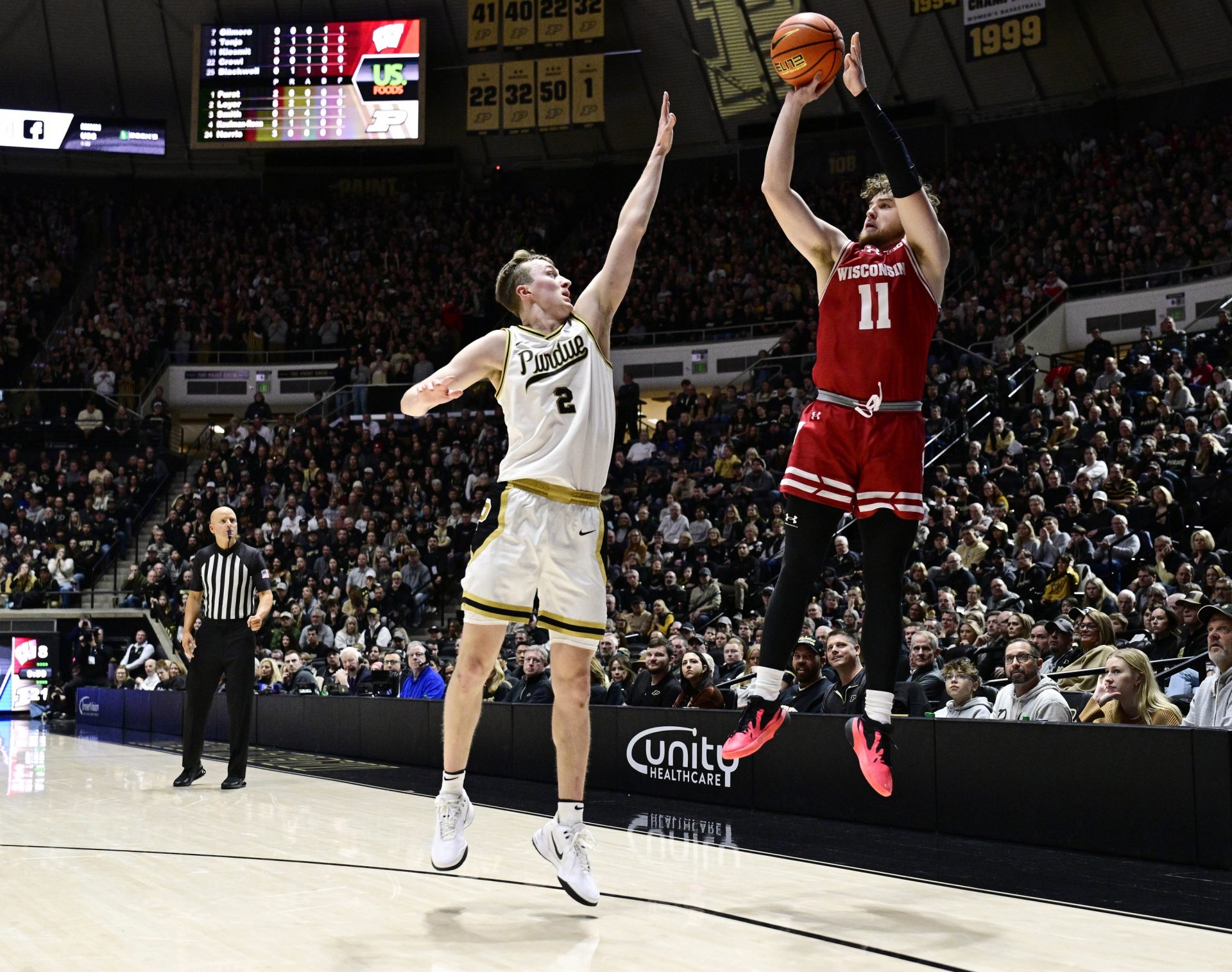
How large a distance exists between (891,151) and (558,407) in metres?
1.51

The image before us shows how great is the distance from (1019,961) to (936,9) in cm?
1812

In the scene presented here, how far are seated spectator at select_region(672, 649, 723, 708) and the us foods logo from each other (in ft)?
0.82

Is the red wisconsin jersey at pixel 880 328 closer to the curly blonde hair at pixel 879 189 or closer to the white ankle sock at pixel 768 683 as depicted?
the curly blonde hair at pixel 879 189

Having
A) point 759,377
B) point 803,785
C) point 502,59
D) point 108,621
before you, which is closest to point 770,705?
point 803,785

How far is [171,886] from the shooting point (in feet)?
15.4

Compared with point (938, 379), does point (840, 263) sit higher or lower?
lower

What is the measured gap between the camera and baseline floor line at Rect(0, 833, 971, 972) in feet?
12.0

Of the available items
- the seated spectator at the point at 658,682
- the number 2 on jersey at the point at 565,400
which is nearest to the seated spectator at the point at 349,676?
the seated spectator at the point at 658,682

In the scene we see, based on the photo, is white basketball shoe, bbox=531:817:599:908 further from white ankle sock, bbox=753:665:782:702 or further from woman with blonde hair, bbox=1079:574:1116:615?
woman with blonde hair, bbox=1079:574:1116:615

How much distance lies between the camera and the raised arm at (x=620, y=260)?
4836mm

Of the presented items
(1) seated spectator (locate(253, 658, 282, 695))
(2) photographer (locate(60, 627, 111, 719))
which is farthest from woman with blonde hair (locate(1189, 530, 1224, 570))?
(2) photographer (locate(60, 627, 111, 719))

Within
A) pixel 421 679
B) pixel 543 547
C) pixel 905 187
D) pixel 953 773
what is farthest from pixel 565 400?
pixel 421 679

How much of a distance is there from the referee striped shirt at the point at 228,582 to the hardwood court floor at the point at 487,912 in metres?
2.30

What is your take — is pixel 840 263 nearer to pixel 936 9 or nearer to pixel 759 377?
pixel 759 377
